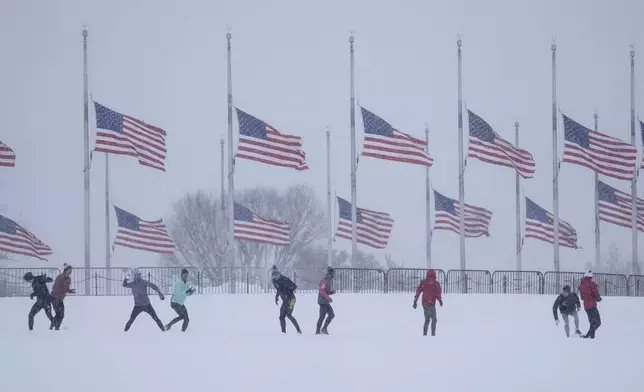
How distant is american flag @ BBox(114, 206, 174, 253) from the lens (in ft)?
145

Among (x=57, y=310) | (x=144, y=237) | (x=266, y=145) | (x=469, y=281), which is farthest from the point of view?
(x=469, y=281)

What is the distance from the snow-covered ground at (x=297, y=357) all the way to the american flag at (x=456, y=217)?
11.8 meters

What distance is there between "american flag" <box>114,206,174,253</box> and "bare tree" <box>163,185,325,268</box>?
4197 cm

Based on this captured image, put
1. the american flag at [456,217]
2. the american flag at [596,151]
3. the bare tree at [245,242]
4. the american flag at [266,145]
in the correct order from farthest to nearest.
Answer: the bare tree at [245,242] < the american flag at [456,217] < the american flag at [596,151] < the american flag at [266,145]

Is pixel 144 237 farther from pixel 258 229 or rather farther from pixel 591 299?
pixel 591 299

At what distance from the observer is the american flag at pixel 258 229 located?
144 ft

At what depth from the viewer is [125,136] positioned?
4216cm

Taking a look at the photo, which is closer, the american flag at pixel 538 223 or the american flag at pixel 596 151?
the american flag at pixel 596 151

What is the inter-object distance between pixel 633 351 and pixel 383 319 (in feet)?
51.2

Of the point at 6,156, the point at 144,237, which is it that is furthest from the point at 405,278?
the point at 6,156

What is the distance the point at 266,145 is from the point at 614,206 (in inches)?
733

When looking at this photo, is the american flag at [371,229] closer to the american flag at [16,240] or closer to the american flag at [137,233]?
the american flag at [137,233]

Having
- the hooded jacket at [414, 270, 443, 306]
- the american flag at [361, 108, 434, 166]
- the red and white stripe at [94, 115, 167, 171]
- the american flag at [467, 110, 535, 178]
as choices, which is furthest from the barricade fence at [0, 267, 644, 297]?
the hooded jacket at [414, 270, 443, 306]

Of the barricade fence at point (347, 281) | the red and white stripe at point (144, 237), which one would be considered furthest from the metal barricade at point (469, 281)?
the red and white stripe at point (144, 237)
